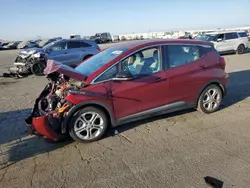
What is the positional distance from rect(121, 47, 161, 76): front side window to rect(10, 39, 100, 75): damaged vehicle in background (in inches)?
331

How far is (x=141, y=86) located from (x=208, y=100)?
1.86 metres

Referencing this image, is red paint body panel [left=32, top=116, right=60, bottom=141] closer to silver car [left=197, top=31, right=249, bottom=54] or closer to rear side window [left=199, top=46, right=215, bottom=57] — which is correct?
rear side window [left=199, top=46, right=215, bottom=57]

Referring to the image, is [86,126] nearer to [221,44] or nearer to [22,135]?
[22,135]

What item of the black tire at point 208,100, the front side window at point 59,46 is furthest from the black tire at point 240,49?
the black tire at point 208,100

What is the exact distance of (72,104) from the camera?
4062mm

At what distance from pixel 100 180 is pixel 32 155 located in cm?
141

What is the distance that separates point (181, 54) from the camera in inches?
197

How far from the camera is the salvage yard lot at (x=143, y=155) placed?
3.12m

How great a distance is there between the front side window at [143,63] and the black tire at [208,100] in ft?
4.40

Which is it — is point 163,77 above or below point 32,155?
above

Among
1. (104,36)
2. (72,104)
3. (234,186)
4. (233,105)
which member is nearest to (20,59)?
(72,104)

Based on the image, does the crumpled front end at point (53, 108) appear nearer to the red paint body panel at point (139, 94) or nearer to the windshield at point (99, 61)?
the windshield at point (99, 61)

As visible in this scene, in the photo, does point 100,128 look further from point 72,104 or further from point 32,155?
point 32,155

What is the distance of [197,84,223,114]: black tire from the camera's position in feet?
17.4
